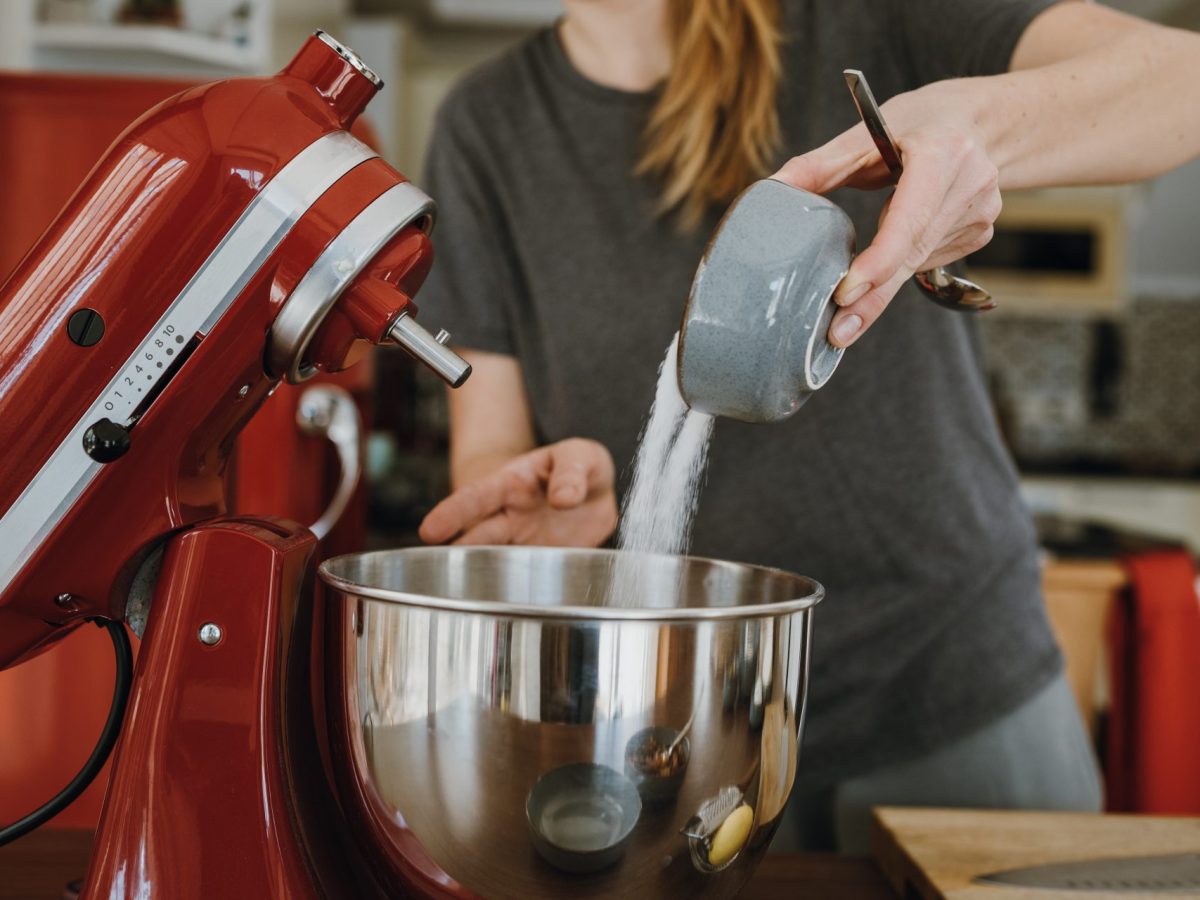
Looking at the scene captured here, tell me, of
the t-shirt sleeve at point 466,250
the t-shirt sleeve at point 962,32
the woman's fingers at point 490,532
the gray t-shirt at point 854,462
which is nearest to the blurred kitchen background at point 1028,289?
the t-shirt sleeve at point 466,250

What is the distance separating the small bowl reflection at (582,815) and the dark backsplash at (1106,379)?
4906 millimetres

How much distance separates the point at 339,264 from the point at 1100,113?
46cm

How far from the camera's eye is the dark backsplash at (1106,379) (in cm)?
508

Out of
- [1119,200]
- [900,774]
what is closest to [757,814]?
[900,774]

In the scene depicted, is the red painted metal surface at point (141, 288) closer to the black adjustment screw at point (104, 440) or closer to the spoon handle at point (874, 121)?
the black adjustment screw at point (104, 440)

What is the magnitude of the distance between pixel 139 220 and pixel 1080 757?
0.86 m

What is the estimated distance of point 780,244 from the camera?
475 mm

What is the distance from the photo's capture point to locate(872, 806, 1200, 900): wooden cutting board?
0.63 metres

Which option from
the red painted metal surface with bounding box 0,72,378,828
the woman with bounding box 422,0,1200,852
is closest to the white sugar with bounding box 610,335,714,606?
the woman with bounding box 422,0,1200,852

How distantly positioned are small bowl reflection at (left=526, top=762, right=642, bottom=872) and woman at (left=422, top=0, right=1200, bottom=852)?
0.41 m

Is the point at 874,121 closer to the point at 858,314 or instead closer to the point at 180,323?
the point at 858,314

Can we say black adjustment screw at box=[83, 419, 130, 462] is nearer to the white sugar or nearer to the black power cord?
the black power cord

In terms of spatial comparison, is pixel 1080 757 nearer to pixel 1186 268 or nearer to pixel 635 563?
pixel 635 563

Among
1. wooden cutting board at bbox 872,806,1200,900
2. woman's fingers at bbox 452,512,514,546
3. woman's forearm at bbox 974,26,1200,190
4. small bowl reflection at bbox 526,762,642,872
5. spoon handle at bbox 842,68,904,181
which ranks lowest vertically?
wooden cutting board at bbox 872,806,1200,900
